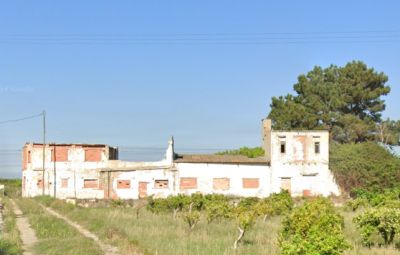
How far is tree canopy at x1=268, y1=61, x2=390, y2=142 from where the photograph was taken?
2235 inches

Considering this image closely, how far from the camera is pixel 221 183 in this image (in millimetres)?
48656

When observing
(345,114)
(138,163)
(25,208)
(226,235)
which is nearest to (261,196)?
(138,163)

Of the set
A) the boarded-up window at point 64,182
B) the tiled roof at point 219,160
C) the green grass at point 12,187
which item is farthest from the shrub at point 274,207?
the green grass at point 12,187

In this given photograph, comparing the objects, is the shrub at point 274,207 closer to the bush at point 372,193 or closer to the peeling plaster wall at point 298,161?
the peeling plaster wall at point 298,161

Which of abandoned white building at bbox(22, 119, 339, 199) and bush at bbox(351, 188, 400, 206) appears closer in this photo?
bush at bbox(351, 188, 400, 206)

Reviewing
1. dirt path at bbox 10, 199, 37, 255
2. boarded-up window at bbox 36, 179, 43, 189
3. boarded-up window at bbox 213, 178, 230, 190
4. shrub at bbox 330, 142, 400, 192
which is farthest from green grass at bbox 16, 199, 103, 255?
shrub at bbox 330, 142, 400, 192

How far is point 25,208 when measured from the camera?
36.9 metres

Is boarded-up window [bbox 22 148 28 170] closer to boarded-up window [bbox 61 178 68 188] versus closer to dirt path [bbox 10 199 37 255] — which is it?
boarded-up window [bbox 61 178 68 188]

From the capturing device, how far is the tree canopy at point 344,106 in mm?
56781

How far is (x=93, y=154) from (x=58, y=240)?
30336 millimetres

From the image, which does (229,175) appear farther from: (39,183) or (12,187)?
(12,187)

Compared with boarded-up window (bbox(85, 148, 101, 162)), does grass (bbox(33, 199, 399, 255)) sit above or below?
below

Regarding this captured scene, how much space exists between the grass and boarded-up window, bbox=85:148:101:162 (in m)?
22.1

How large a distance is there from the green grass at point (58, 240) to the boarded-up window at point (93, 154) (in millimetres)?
21246
